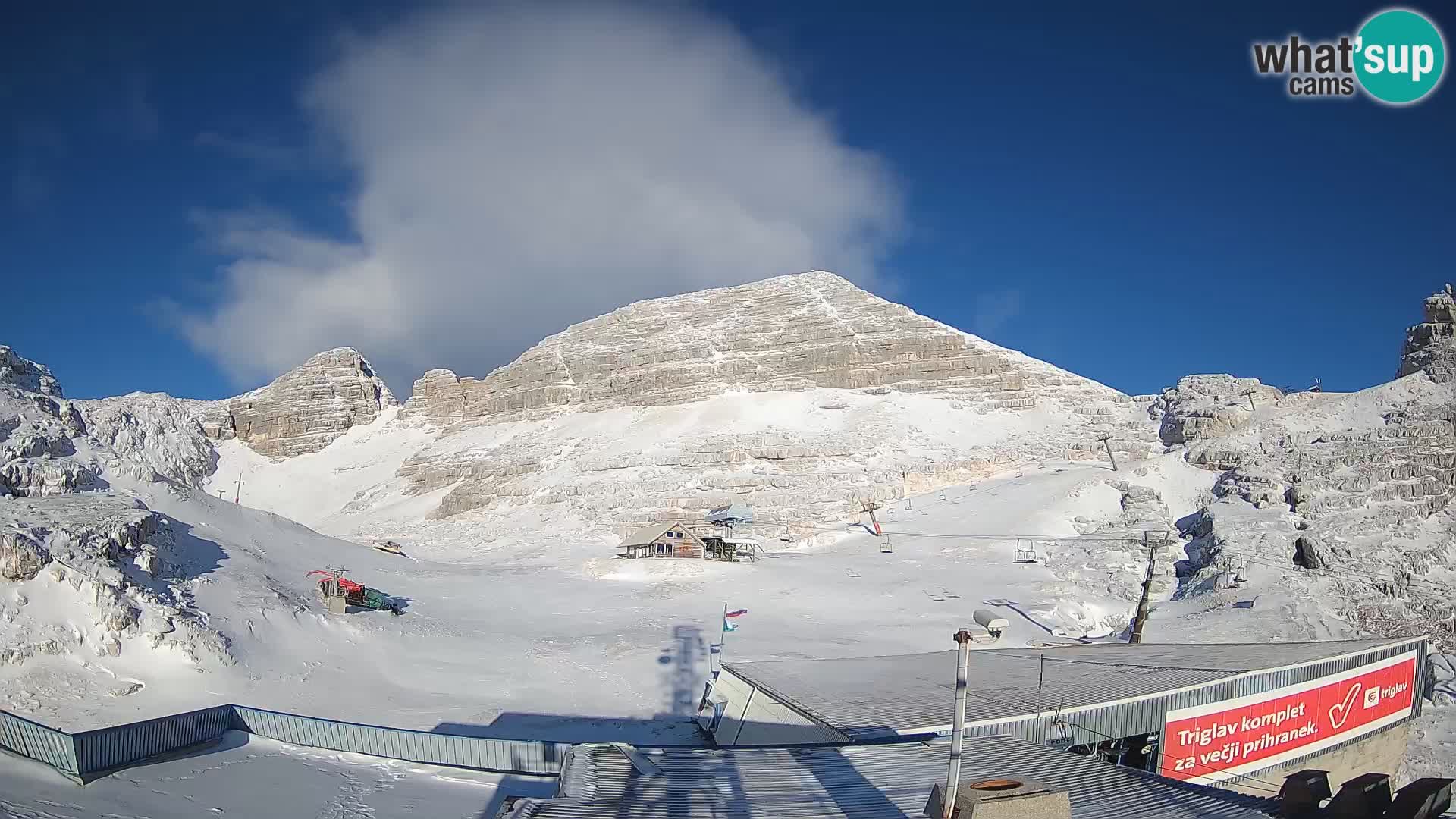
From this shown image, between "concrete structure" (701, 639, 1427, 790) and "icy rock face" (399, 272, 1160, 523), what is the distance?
34072 millimetres

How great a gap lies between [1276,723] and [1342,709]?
2.12 metres

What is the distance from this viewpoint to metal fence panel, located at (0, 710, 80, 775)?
28.5ft

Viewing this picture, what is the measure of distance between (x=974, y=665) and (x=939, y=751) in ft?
19.7

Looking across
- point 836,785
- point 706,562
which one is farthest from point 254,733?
point 706,562

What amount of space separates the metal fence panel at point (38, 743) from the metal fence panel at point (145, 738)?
11 centimetres

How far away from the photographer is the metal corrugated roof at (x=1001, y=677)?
1116 centimetres

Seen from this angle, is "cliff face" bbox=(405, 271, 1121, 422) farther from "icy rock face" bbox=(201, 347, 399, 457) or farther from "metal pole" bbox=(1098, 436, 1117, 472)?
"metal pole" bbox=(1098, 436, 1117, 472)

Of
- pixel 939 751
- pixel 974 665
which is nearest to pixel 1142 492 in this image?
pixel 974 665

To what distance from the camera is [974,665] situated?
14602 millimetres

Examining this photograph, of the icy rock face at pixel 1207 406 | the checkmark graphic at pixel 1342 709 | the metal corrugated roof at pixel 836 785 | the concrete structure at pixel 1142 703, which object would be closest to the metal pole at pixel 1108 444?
the icy rock face at pixel 1207 406

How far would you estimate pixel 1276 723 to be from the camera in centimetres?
1251

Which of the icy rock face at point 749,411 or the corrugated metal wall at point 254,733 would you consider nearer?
the corrugated metal wall at point 254,733

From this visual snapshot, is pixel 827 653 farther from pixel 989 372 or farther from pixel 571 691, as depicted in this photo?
pixel 989 372

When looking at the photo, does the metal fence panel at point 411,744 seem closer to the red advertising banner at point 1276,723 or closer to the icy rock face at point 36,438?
the red advertising banner at point 1276,723
